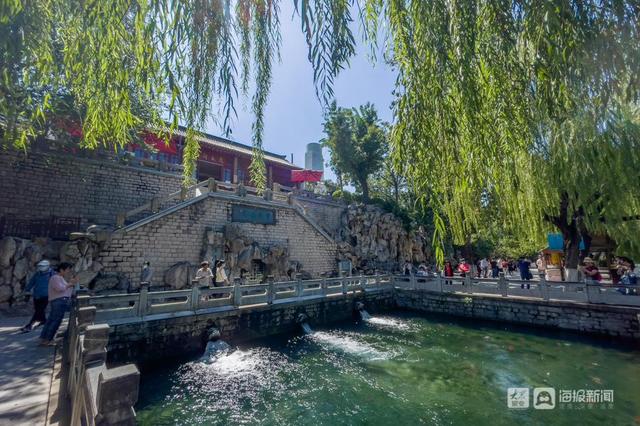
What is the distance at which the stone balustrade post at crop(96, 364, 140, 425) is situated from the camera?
1811mm

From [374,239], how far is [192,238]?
13281 millimetres

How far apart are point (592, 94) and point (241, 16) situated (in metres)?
2.88

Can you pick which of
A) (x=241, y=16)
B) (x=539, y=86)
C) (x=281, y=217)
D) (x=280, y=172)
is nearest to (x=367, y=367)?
(x=539, y=86)

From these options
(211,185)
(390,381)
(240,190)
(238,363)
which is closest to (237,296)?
(238,363)

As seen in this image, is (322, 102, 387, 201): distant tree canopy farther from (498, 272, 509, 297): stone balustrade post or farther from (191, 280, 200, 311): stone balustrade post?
(191, 280, 200, 311): stone balustrade post

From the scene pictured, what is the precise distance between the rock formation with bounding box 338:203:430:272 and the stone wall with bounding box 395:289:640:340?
267 inches

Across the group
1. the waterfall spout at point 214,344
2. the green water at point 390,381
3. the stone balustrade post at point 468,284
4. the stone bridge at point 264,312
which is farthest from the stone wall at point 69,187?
the stone balustrade post at point 468,284

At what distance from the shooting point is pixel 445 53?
197 cm

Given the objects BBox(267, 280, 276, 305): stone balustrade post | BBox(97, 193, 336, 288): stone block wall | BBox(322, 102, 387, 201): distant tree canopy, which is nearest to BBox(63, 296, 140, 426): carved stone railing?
BBox(267, 280, 276, 305): stone balustrade post

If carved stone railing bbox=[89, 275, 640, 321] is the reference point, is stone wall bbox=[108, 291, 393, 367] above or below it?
below

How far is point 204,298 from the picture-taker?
8.48 meters

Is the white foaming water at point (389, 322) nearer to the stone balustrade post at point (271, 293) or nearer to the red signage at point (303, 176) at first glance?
the stone balustrade post at point (271, 293)

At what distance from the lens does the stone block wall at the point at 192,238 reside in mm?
10781

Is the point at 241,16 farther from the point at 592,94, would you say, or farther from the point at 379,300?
the point at 379,300
